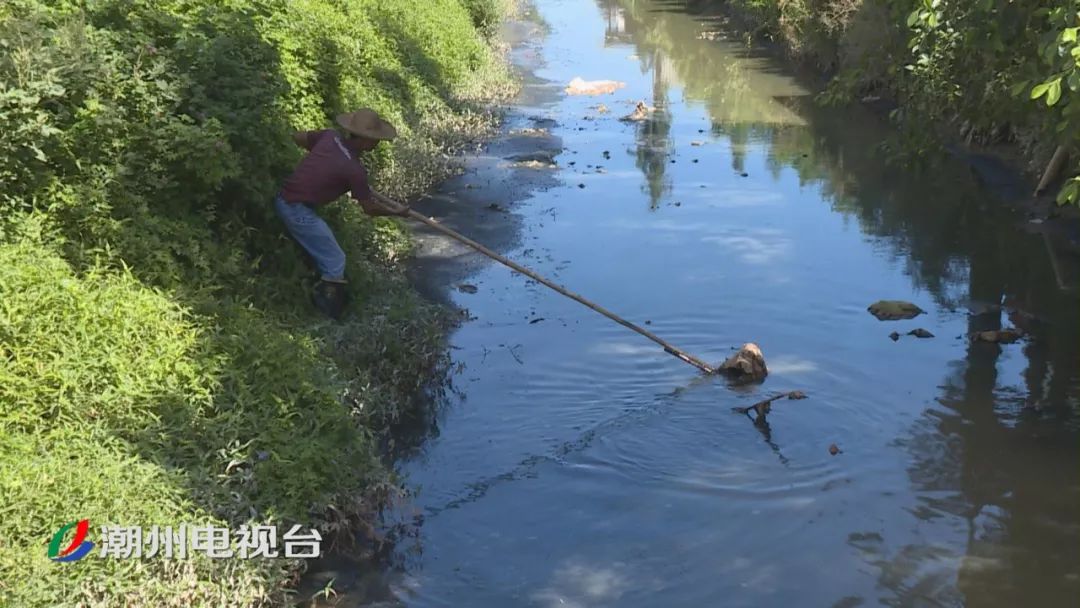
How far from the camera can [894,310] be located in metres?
9.33

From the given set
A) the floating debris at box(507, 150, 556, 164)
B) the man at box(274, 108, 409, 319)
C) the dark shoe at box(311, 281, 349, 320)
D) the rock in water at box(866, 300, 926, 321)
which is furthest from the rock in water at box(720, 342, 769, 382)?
the floating debris at box(507, 150, 556, 164)

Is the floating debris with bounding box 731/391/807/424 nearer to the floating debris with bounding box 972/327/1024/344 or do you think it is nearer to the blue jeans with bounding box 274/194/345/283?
the floating debris with bounding box 972/327/1024/344

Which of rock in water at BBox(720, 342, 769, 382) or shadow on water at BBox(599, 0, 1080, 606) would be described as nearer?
shadow on water at BBox(599, 0, 1080, 606)

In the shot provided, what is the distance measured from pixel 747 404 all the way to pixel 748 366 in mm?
396

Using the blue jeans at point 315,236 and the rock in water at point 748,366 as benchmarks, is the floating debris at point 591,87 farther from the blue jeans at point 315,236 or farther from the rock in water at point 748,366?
the blue jeans at point 315,236

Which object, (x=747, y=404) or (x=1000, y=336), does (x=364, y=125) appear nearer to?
(x=747, y=404)

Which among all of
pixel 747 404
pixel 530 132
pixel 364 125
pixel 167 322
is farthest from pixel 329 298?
pixel 530 132

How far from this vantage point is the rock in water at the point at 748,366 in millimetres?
7844

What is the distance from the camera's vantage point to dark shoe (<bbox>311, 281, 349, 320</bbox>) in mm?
7320

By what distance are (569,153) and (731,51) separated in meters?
12.1

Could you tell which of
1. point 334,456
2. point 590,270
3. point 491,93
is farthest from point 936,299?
point 491,93

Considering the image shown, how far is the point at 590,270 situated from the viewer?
1058cm

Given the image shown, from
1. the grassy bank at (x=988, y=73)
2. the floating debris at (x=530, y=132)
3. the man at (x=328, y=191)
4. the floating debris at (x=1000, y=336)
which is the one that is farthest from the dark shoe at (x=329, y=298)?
the floating debris at (x=530, y=132)

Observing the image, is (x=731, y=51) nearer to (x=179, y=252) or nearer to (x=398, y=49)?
(x=398, y=49)
